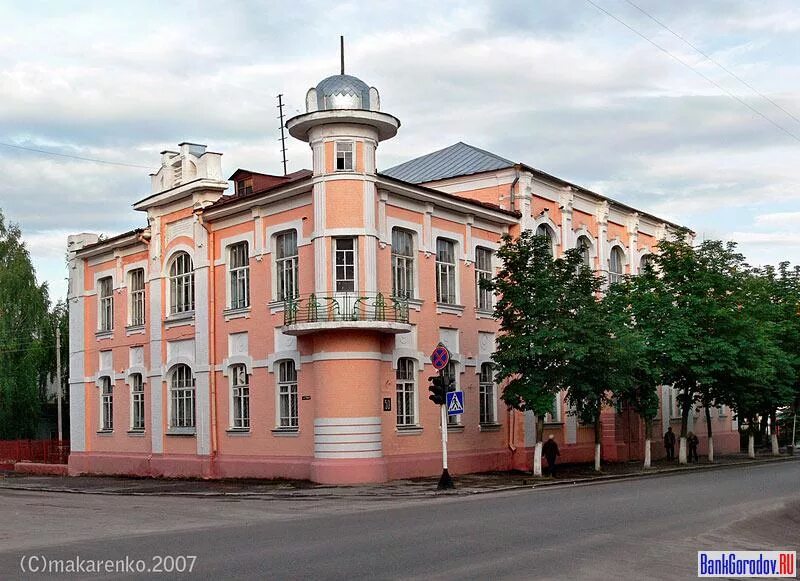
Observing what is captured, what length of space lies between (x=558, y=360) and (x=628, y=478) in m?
4.48

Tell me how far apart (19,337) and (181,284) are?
21168 millimetres

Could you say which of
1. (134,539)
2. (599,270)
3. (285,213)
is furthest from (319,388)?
(599,270)

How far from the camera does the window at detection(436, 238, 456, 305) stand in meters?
30.3

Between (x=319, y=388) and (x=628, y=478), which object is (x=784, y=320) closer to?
(x=628, y=478)

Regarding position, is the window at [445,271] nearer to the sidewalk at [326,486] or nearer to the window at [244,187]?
the sidewalk at [326,486]

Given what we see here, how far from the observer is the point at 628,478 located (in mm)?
29094

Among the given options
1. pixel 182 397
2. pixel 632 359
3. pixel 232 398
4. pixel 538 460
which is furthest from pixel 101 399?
pixel 632 359

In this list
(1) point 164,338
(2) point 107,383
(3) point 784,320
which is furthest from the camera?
(3) point 784,320

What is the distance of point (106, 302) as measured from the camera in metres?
37.7

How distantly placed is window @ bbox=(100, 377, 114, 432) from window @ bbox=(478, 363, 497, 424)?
1417 centimetres

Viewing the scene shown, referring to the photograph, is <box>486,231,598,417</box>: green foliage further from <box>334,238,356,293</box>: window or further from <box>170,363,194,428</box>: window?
<box>170,363,194,428</box>: window

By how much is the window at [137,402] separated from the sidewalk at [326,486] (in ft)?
7.15

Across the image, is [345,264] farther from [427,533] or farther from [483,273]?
[427,533]

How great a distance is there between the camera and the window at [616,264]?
39.6m
